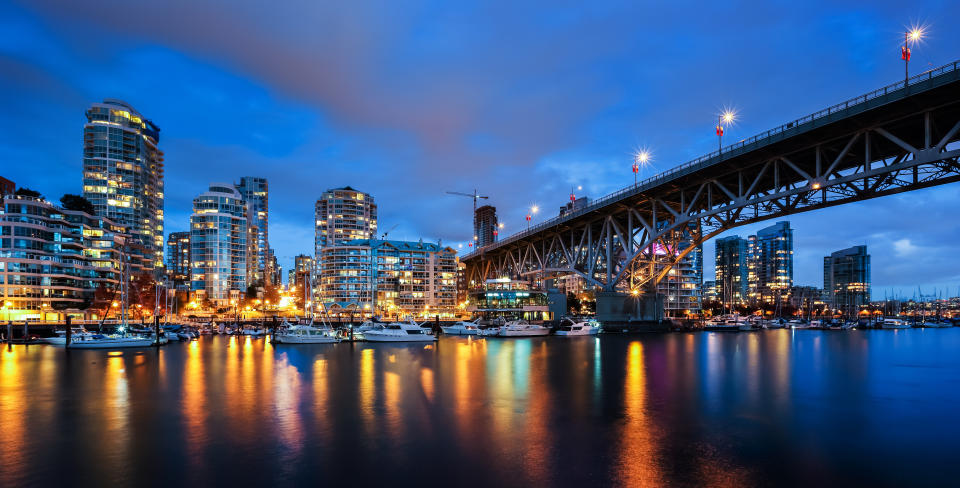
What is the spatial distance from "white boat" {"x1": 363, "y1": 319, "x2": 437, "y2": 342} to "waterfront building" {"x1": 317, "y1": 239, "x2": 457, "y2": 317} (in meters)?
64.9

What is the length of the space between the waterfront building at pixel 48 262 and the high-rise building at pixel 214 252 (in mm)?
68645

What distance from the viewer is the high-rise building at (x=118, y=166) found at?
151 metres

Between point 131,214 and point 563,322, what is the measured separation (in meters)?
137

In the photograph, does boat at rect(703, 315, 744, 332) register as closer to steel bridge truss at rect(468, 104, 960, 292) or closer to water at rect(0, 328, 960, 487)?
steel bridge truss at rect(468, 104, 960, 292)

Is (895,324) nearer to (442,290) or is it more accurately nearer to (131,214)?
(442,290)

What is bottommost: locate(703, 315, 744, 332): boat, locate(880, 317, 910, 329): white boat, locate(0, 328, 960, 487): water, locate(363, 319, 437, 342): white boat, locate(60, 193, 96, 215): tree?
locate(880, 317, 910, 329): white boat

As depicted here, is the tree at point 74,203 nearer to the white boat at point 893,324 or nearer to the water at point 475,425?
the water at point 475,425

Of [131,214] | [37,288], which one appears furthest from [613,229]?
[131,214]

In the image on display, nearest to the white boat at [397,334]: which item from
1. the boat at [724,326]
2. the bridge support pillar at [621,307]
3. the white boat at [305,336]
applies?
the white boat at [305,336]

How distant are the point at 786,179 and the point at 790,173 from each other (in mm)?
2443

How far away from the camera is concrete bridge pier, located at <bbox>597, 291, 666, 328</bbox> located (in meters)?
81.2

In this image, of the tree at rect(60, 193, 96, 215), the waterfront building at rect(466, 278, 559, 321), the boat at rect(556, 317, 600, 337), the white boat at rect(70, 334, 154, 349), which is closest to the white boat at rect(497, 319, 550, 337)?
the boat at rect(556, 317, 600, 337)

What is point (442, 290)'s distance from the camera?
143 metres

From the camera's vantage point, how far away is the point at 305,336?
61.8 metres
